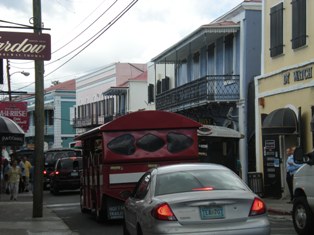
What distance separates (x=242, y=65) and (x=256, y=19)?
7.21 feet

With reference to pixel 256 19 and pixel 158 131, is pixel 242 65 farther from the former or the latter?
pixel 158 131

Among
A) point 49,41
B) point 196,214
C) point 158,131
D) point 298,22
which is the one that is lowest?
point 196,214

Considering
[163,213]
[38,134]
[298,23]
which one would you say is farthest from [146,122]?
[298,23]

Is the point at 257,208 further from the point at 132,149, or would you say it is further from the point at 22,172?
the point at 22,172

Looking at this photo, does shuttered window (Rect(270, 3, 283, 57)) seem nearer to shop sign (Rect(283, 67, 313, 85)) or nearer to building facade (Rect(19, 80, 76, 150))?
shop sign (Rect(283, 67, 313, 85))

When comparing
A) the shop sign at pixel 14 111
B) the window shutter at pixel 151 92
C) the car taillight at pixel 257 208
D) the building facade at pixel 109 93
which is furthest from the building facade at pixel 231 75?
the car taillight at pixel 257 208

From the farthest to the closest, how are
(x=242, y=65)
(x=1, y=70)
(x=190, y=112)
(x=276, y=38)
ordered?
1. (x=190, y=112)
2. (x=242, y=65)
3. (x=1, y=70)
4. (x=276, y=38)

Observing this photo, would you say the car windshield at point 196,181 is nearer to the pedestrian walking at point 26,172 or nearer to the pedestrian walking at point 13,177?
the pedestrian walking at point 13,177

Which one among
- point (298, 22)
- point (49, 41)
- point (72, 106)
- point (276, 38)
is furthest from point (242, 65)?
point (72, 106)

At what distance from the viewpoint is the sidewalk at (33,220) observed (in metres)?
12.5

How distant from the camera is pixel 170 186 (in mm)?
8000

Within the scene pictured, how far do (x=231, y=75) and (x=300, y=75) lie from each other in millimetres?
6403

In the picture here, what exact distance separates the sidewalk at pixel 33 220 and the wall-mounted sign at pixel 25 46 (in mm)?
4306

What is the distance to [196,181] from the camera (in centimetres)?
804
